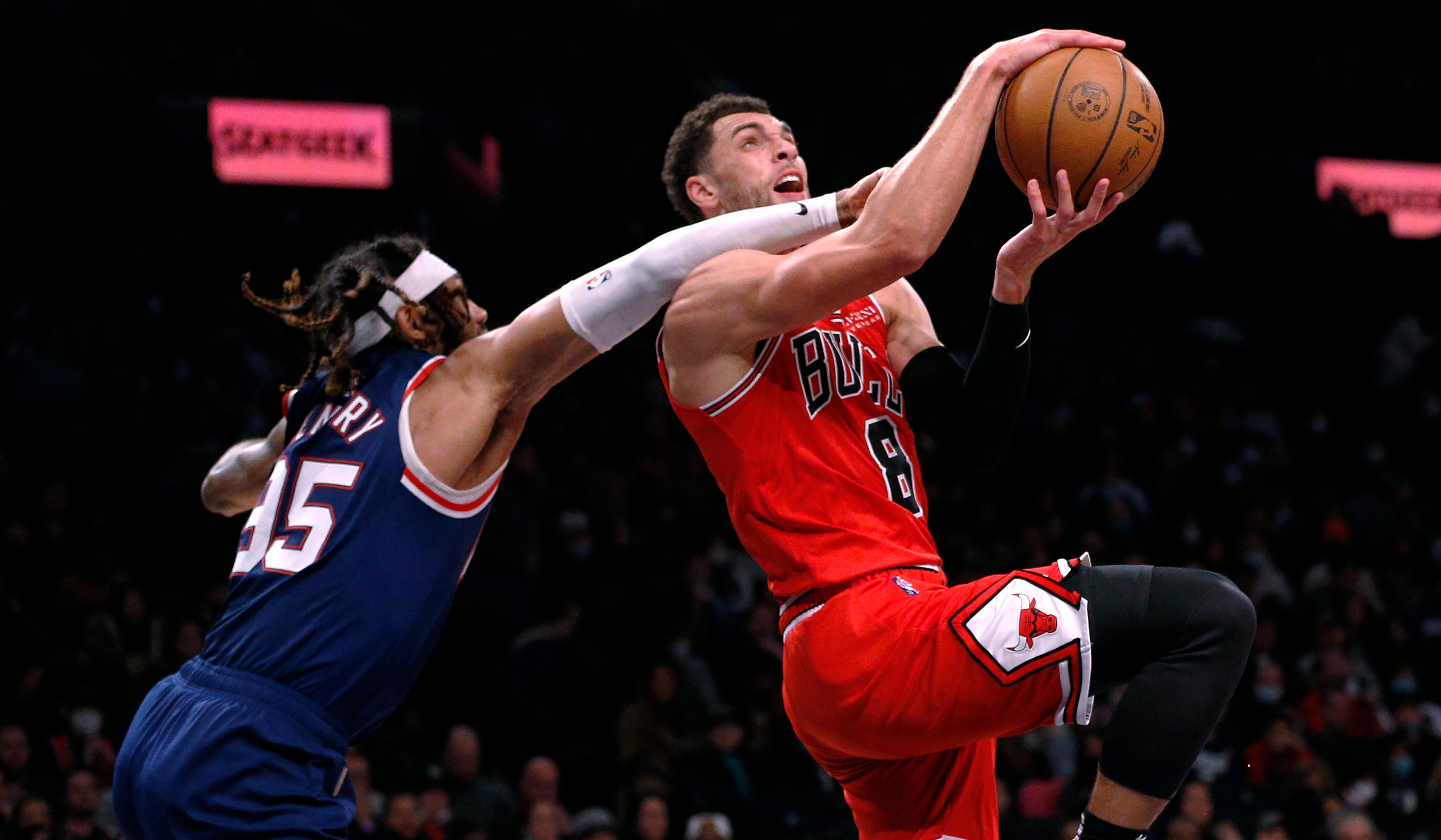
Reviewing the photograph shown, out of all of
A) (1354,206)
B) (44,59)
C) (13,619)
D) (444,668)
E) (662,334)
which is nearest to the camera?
(662,334)

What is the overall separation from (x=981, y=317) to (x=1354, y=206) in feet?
17.2

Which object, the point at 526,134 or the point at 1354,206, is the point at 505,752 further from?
the point at 1354,206

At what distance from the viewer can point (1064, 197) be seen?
305cm

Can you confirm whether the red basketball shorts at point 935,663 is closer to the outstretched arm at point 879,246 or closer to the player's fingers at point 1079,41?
the outstretched arm at point 879,246

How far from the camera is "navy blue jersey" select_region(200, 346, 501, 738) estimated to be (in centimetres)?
295

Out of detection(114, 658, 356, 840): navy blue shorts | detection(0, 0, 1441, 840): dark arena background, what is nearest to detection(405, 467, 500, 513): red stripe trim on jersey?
detection(114, 658, 356, 840): navy blue shorts

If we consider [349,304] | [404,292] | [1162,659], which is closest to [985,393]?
[1162,659]

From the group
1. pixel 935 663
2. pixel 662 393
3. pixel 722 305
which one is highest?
pixel 722 305

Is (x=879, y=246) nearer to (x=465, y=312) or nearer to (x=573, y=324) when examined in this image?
(x=573, y=324)

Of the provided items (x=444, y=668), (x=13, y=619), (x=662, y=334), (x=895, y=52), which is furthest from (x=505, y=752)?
(x=895, y=52)

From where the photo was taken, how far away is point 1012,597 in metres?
2.94

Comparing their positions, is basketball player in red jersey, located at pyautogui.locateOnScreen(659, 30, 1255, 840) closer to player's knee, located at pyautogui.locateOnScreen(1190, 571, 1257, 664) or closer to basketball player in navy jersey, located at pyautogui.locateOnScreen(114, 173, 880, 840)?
player's knee, located at pyautogui.locateOnScreen(1190, 571, 1257, 664)

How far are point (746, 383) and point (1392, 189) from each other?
15587mm

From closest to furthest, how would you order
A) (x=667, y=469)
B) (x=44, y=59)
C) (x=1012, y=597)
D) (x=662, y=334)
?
(x=1012, y=597) → (x=662, y=334) → (x=667, y=469) → (x=44, y=59)
